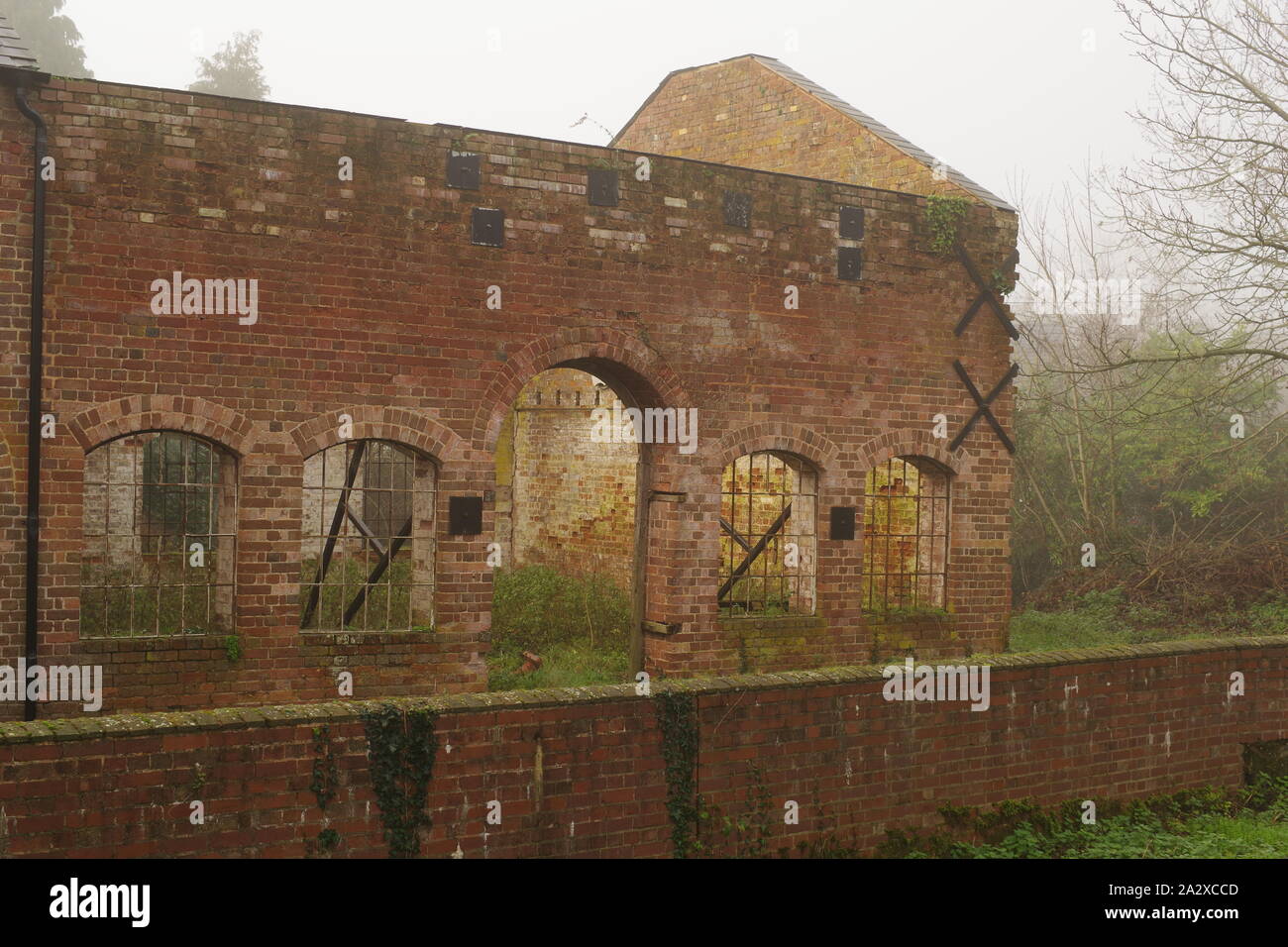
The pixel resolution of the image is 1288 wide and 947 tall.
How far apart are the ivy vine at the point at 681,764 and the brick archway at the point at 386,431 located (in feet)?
15.5

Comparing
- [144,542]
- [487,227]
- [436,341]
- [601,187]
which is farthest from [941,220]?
[144,542]

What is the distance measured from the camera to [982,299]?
45.3 ft

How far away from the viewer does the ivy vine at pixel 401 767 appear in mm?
6160

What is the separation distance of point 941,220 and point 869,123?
2.91 m

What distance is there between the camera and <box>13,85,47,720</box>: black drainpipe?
31.0 feet

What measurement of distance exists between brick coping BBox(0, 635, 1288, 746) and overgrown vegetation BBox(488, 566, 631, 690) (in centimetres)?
511

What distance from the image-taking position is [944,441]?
13617 millimetres

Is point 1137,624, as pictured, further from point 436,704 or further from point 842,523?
point 436,704

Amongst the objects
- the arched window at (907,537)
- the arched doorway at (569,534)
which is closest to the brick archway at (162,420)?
the arched doorway at (569,534)

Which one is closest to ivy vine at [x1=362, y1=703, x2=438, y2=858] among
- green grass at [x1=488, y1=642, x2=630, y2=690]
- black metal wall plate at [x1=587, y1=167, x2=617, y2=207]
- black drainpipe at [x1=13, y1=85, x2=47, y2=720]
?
black drainpipe at [x1=13, y1=85, x2=47, y2=720]

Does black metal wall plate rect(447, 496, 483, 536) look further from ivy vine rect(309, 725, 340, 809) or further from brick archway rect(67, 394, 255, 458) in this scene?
ivy vine rect(309, 725, 340, 809)

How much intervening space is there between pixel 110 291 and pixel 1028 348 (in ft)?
75.0
